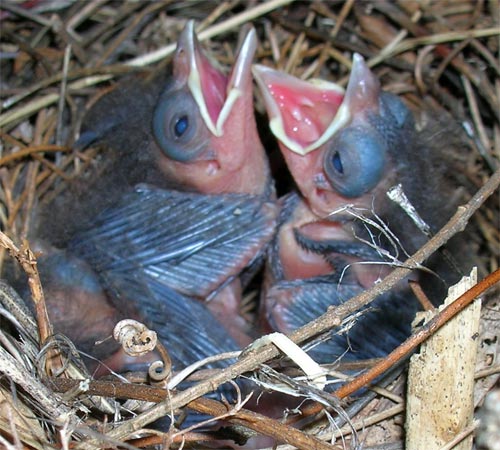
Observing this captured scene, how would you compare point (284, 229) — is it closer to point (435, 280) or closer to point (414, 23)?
point (435, 280)

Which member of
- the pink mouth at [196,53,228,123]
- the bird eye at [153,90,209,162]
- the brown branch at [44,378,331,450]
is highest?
the pink mouth at [196,53,228,123]

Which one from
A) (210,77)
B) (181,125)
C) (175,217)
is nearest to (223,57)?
(210,77)

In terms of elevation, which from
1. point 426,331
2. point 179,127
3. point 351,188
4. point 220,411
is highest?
point 179,127

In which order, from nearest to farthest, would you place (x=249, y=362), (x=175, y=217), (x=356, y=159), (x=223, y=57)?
(x=249, y=362) < (x=356, y=159) < (x=175, y=217) < (x=223, y=57)

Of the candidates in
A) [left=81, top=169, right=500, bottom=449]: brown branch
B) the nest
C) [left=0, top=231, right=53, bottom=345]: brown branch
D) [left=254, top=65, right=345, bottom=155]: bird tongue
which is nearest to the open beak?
[left=254, top=65, right=345, bottom=155]: bird tongue

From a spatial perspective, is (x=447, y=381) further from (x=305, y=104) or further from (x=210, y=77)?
(x=210, y=77)

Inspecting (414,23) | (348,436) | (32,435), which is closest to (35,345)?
(32,435)

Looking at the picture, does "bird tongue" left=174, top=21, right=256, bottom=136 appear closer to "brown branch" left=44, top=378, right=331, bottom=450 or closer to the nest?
the nest
